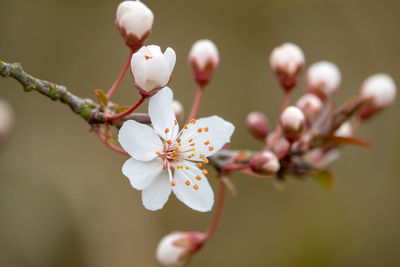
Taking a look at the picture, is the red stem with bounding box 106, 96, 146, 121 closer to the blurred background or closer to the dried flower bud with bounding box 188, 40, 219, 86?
the dried flower bud with bounding box 188, 40, 219, 86

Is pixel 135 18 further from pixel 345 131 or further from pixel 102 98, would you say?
pixel 345 131

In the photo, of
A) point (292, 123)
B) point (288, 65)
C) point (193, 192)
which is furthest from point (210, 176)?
point (193, 192)

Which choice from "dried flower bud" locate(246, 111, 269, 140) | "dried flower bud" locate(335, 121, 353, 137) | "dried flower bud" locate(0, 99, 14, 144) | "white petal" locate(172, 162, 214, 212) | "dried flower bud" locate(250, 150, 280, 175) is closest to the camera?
"white petal" locate(172, 162, 214, 212)

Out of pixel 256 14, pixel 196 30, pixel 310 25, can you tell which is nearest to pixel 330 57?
pixel 310 25

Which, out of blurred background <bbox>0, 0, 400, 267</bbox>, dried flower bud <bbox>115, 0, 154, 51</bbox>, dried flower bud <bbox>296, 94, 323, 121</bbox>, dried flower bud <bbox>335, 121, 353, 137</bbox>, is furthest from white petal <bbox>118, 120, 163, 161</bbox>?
blurred background <bbox>0, 0, 400, 267</bbox>

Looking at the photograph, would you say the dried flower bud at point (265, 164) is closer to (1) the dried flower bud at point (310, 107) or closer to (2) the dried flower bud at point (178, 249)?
(1) the dried flower bud at point (310, 107)
